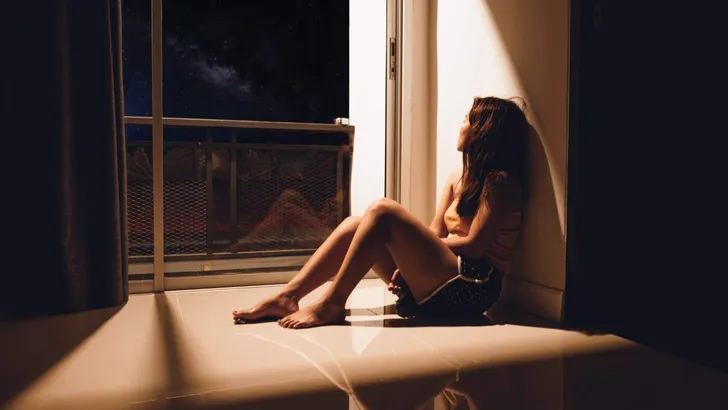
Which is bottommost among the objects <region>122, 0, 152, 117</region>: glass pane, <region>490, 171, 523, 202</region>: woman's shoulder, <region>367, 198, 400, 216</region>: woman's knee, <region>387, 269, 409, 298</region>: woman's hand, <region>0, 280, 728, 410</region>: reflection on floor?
<region>0, 280, 728, 410</region>: reflection on floor

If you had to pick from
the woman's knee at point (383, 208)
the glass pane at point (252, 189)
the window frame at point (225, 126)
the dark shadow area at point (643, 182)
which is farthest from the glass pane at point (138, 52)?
the dark shadow area at point (643, 182)

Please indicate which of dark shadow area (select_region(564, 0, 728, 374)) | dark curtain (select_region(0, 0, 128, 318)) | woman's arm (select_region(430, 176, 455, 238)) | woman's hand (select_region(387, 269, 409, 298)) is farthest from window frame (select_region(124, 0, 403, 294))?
dark shadow area (select_region(564, 0, 728, 374))

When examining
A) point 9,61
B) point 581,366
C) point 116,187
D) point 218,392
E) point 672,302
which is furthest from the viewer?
point 116,187

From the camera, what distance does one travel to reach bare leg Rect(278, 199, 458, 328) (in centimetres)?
173

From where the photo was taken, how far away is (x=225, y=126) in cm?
317

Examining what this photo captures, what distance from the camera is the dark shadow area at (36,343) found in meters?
1.29

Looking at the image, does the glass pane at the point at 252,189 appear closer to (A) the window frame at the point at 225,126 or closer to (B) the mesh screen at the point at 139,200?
(A) the window frame at the point at 225,126

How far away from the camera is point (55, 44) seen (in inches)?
74.4

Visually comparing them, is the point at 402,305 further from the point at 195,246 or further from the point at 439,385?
the point at 195,246

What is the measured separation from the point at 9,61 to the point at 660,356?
2225mm

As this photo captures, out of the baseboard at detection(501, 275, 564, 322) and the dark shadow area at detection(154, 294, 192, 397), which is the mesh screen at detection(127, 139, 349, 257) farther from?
the baseboard at detection(501, 275, 564, 322)

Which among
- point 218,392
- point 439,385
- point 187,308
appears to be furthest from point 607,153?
point 187,308

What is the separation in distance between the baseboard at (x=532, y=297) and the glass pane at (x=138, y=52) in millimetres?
1664

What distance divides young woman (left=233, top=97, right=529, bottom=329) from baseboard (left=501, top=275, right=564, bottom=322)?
0.44 feet
